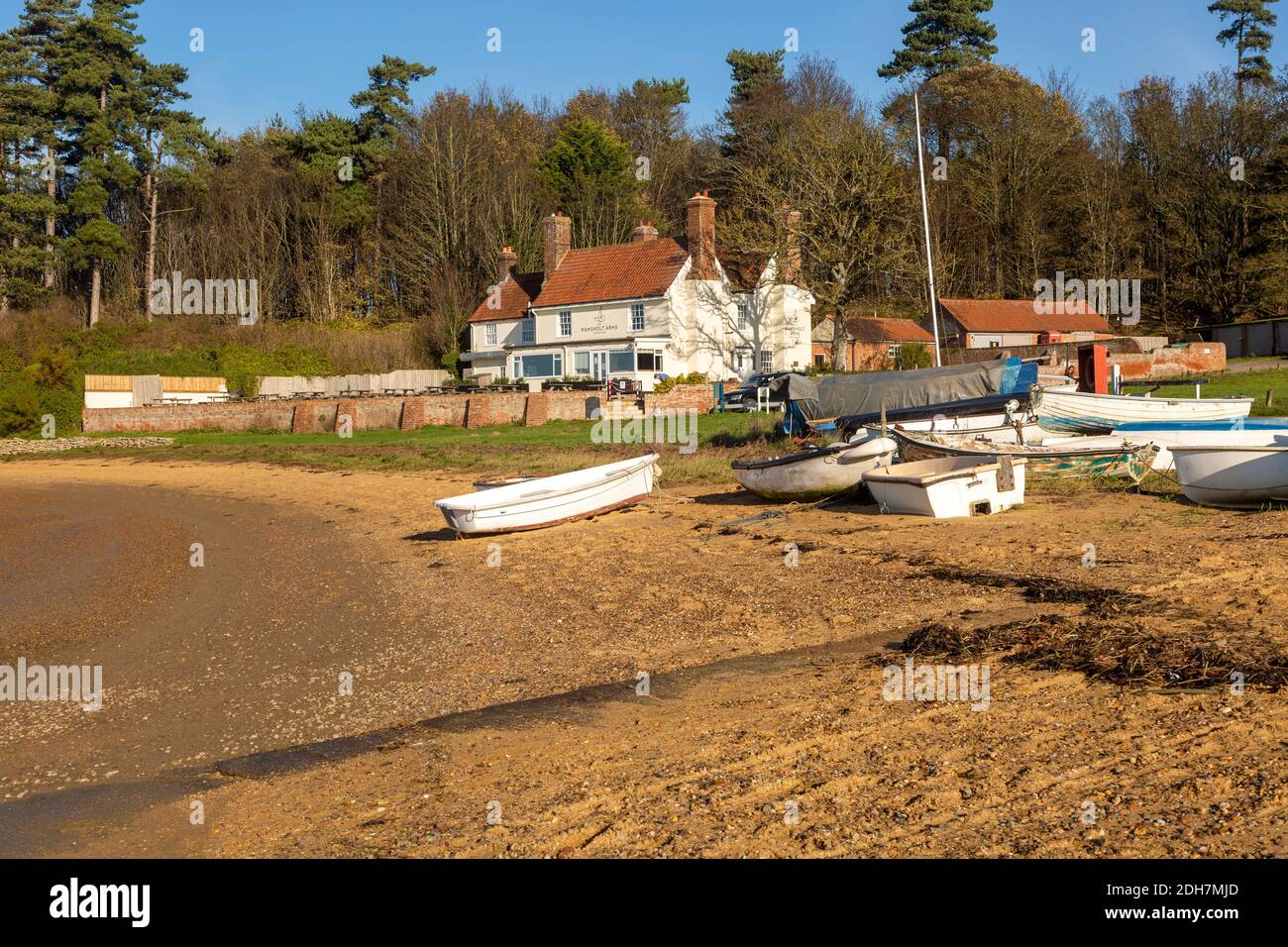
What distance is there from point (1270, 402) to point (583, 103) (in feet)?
202

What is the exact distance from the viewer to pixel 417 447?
34.9 m

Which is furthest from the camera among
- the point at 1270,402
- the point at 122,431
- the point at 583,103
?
the point at 583,103

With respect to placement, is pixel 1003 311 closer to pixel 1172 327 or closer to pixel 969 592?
pixel 1172 327

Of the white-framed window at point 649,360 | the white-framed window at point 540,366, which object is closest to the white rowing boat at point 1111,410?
the white-framed window at point 649,360

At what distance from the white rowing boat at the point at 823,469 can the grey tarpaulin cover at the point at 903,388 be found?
20.4 ft

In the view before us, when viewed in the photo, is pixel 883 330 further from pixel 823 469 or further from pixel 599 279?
pixel 823 469

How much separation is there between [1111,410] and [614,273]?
1330 inches

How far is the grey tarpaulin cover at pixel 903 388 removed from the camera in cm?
2550

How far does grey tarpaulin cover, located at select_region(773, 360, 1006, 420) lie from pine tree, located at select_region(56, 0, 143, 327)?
4840 centimetres

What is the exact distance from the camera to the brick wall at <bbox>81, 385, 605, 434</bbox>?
42188 millimetres

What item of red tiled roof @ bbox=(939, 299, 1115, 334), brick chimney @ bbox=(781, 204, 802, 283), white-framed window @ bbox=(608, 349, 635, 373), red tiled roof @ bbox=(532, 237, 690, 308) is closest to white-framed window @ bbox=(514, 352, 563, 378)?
red tiled roof @ bbox=(532, 237, 690, 308)

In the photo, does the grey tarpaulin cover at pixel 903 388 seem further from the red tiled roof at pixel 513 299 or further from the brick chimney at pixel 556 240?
the brick chimney at pixel 556 240

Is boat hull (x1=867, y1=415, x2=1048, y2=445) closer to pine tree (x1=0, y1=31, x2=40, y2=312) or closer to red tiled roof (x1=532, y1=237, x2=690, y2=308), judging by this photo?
red tiled roof (x1=532, y1=237, x2=690, y2=308)
